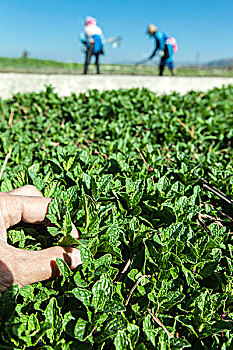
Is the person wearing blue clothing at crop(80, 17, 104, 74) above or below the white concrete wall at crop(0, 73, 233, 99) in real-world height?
above

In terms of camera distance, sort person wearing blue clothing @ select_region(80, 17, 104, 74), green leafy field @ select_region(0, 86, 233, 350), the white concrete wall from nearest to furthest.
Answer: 1. green leafy field @ select_region(0, 86, 233, 350)
2. the white concrete wall
3. person wearing blue clothing @ select_region(80, 17, 104, 74)

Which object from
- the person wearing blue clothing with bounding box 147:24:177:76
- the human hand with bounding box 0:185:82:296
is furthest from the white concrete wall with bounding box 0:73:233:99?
the human hand with bounding box 0:185:82:296

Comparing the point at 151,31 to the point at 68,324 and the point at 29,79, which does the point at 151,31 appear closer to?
the point at 29,79

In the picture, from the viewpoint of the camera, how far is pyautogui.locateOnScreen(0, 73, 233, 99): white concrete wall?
540cm

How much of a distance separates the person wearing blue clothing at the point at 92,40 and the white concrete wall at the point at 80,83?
6.78ft

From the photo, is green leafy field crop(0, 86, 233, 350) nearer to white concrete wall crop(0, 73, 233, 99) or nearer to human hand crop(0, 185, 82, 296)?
human hand crop(0, 185, 82, 296)

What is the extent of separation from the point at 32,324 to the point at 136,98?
12.4 feet

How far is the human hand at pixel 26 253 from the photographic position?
127 centimetres

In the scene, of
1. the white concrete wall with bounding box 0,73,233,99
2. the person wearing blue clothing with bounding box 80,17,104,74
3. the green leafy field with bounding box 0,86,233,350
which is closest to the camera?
the green leafy field with bounding box 0,86,233,350

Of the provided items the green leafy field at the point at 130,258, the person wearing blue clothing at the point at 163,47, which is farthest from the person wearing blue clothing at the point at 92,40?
the green leafy field at the point at 130,258

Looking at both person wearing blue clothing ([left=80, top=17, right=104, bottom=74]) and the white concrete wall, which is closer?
the white concrete wall

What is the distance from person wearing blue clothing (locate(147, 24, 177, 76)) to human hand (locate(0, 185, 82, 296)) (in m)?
7.77

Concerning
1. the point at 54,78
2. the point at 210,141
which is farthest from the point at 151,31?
the point at 210,141

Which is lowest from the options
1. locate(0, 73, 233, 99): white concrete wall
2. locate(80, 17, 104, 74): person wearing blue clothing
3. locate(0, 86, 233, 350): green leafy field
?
locate(0, 86, 233, 350): green leafy field
